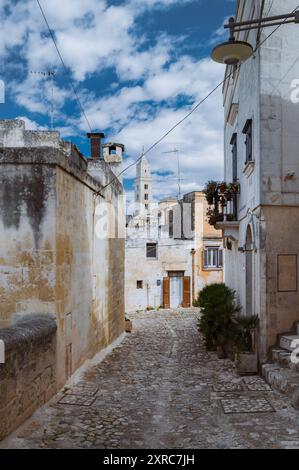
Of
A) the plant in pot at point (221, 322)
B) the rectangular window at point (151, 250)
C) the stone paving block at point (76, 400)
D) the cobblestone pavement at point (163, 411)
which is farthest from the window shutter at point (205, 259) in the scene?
the stone paving block at point (76, 400)

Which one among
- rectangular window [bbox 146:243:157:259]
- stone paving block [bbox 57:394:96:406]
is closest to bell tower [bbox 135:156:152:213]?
rectangular window [bbox 146:243:157:259]

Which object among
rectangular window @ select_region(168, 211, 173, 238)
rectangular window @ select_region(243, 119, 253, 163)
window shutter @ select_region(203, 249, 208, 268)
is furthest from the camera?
rectangular window @ select_region(168, 211, 173, 238)

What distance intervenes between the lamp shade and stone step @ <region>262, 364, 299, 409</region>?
489 cm

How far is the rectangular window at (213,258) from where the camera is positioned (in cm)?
2772

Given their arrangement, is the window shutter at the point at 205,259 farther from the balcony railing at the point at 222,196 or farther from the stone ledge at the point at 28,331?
the stone ledge at the point at 28,331

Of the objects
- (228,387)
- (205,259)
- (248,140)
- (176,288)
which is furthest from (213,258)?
(228,387)

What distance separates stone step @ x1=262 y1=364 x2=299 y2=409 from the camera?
21.1ft

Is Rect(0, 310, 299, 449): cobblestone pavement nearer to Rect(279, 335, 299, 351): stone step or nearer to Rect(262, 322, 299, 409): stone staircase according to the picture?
Rect(262, 322, 299, 409): stone staircase

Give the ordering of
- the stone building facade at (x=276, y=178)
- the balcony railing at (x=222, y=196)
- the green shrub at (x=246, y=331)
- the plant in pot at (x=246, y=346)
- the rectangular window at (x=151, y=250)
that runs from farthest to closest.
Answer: the rectangular window at (x=151, y=250), the balcony railing at (x=222, y=196), the green shrub at (x=246, y=331), the stone building facade at (x=276, y=178), the plant in pot at (x=246, y=346)

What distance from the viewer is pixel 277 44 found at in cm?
856

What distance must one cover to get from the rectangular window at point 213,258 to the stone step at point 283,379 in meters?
19.7

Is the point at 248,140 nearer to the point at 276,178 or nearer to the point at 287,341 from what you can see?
the point at 276,178

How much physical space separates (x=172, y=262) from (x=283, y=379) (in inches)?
786
